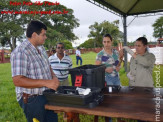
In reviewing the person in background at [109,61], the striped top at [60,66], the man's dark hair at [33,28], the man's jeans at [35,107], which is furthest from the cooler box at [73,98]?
the striped top at [60,66]

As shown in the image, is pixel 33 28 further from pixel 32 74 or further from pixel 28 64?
pixel 32 74

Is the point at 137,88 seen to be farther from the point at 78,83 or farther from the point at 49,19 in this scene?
the point at 49,19

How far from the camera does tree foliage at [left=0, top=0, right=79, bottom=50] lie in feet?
112

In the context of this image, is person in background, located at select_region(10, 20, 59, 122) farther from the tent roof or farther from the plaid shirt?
the tent roof

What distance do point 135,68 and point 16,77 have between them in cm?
203

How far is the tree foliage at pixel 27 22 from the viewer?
34.2 metres

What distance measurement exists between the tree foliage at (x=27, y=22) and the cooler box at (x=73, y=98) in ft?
115

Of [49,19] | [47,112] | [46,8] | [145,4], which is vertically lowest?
[47,112]

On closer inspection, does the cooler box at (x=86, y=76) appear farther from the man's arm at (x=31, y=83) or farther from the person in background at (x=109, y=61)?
the person in background at (x=109, y=61)

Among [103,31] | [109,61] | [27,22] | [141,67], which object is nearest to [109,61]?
[109,61]

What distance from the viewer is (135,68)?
10.0 ft

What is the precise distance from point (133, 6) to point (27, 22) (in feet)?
111

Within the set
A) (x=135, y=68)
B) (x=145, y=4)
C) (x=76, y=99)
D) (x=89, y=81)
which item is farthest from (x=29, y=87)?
(x=145, y=4)

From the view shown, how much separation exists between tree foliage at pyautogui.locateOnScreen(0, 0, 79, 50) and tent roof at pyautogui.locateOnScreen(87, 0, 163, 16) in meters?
30.4
